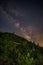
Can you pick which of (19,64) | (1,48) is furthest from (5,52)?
(19,64)

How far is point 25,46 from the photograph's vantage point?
103 feet

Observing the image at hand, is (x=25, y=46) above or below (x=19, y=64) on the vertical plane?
above

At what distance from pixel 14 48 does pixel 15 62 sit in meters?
2.83

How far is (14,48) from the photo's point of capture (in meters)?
29.0

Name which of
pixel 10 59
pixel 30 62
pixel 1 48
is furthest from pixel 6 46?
pixel 30 62

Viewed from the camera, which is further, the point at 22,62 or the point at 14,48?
the point at 14,48

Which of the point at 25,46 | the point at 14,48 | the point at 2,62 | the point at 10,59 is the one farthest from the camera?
the point at 25,46

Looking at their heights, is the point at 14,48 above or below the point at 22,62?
above

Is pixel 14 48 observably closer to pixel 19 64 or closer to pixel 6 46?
pixel 6 46

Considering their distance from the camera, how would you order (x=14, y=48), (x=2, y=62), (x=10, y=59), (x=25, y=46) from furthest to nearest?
(x=25, y=46), (x=14, y=48), (x=10, y=59), (x=2, y=62)

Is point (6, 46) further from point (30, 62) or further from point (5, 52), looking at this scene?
point (30, 62)

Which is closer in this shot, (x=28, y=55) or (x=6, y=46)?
(x=28, y=55)

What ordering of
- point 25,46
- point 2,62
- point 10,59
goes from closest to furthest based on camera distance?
point 2,62, point 10,59, point 25,46

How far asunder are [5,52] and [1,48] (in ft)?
4.07
